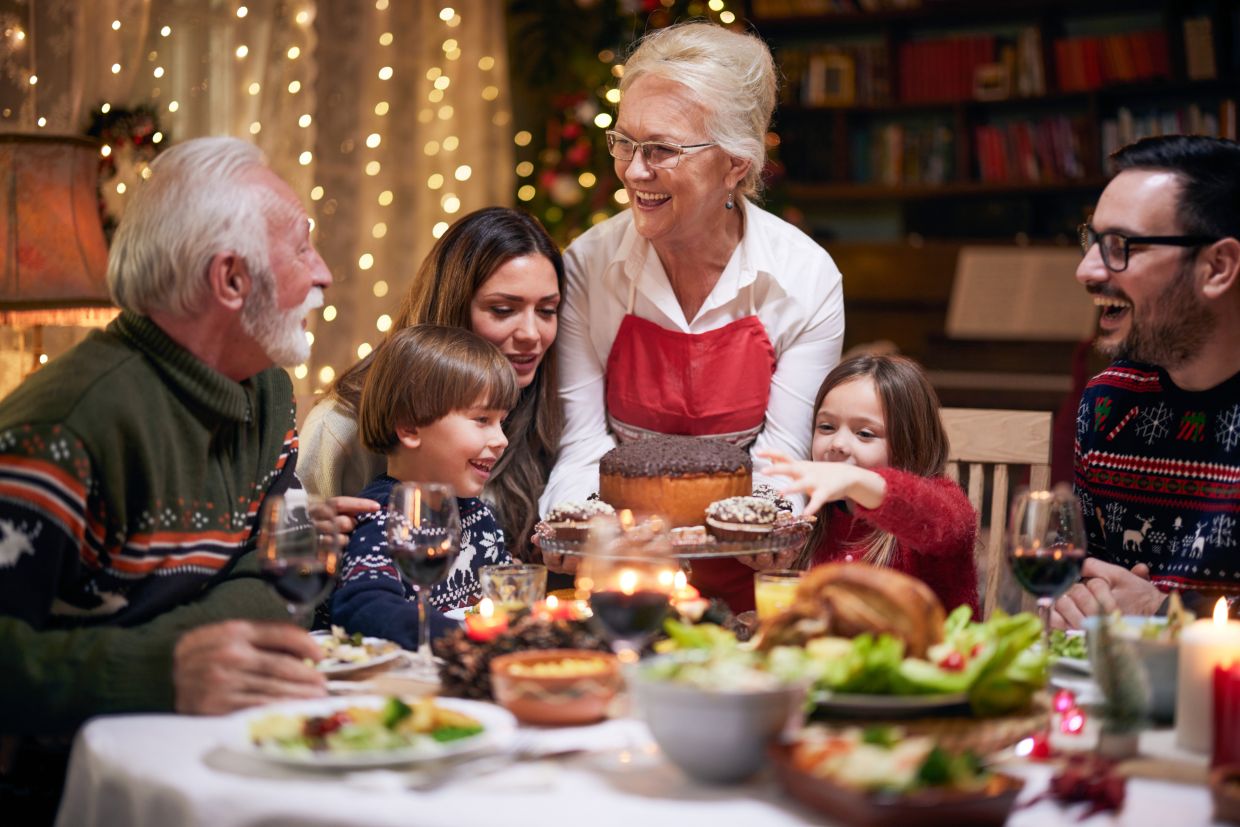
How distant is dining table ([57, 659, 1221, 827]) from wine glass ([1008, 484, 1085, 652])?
0.24m

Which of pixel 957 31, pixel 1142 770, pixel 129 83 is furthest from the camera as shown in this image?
pixel 957 31

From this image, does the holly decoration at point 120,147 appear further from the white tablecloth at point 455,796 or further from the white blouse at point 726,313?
the white tablecloth at point 455,796

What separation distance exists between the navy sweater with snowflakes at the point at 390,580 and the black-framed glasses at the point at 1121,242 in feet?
4.10

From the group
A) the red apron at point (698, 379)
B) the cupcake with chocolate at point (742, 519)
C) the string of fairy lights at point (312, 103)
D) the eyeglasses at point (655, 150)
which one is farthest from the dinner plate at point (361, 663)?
the string of fairy lights at point (312, 103)

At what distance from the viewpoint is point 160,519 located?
1.77 metres

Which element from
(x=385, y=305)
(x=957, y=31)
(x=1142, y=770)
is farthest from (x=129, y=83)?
(x=957, y=31)

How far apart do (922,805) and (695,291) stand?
2.02m

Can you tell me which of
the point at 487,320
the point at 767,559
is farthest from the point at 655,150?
the point at 767,559

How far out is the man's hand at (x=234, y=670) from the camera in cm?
151

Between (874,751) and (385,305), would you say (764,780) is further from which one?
(385,305)

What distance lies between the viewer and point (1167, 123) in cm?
627

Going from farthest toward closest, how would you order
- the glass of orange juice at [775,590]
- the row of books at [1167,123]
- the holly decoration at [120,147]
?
the row of books at [1167,123] < the holly decoration at [120,147] < the glass of orange juice at [775,590]

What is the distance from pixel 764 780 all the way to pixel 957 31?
20.6ft

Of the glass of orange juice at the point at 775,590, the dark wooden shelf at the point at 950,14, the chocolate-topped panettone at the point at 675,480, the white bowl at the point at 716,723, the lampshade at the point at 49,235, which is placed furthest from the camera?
the dark wooden shelf at the point at 950,14
